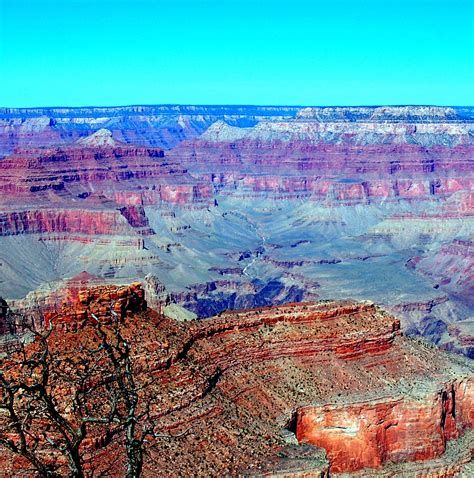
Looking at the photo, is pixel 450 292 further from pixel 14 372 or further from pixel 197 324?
pixel 14 372

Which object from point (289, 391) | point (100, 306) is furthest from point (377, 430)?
point (100, 306)

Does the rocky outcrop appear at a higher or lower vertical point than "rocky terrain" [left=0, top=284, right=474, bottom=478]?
higher

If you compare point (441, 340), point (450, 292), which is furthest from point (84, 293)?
point (450, 292)

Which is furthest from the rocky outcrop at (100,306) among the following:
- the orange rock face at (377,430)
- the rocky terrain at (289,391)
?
the orange rock face at (377,430)

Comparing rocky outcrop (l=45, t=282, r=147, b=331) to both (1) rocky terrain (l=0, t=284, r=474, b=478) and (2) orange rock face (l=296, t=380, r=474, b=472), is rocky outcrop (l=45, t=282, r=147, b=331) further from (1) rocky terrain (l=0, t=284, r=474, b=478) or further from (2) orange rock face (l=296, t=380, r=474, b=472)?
(2) orange rock face (l=296, t=380, r=474, b=472)

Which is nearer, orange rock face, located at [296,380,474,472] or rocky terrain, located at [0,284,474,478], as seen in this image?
rocky terrain, located at [0,284,474,478]

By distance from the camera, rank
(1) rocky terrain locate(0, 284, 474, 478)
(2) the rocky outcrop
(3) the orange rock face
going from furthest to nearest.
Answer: (3) the orange rock face
(2) the rocky outcrop
(1) rocky terrain locate(0, 284, 474, 478)

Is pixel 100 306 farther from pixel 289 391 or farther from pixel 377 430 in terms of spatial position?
pixel 377 430


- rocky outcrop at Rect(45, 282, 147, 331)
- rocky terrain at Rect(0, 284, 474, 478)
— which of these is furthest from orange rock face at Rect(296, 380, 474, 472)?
rocky outcrop at Rect(45, 282, 147, 331)

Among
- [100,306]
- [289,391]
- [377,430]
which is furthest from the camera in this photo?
[377,430]
